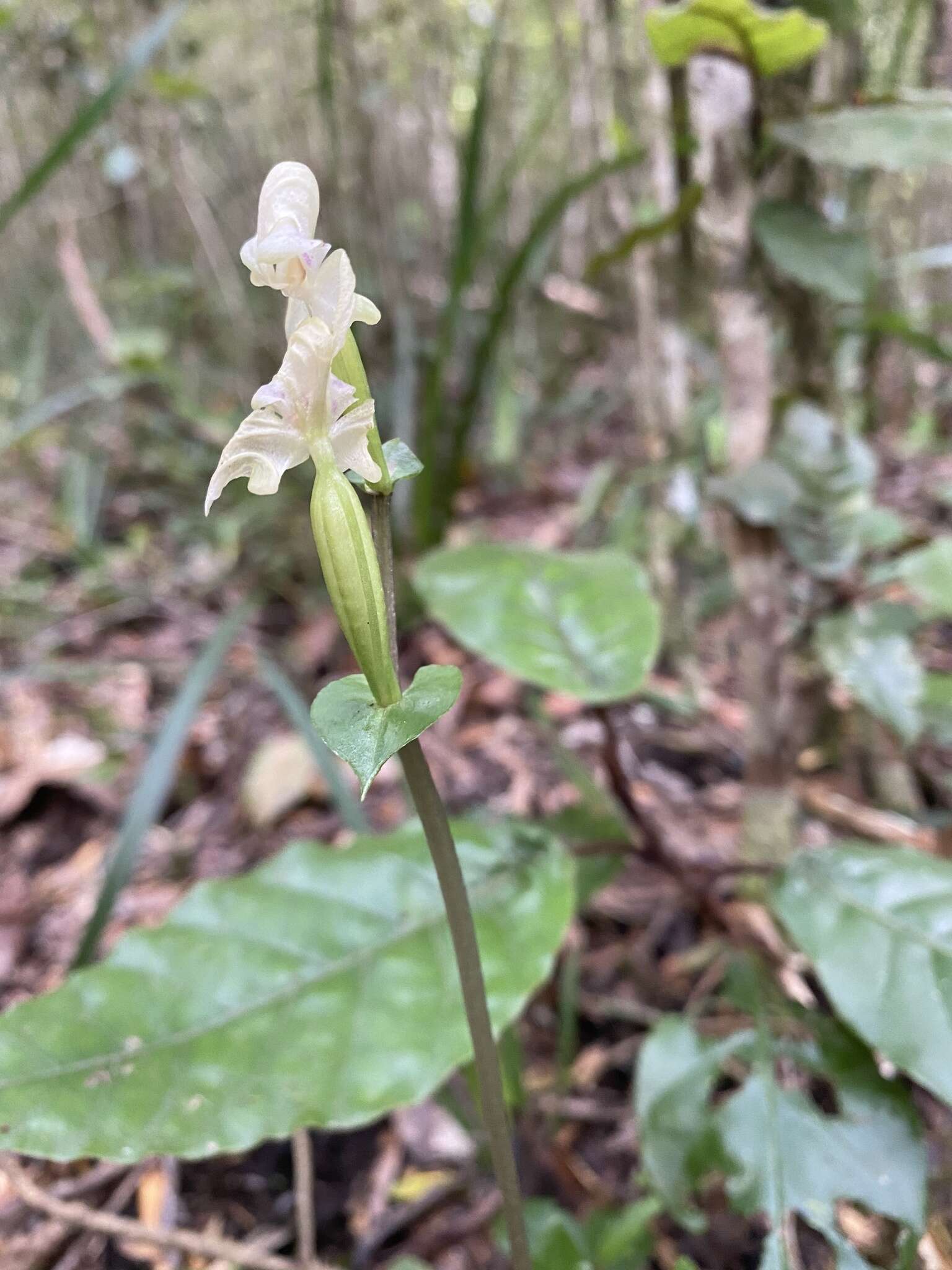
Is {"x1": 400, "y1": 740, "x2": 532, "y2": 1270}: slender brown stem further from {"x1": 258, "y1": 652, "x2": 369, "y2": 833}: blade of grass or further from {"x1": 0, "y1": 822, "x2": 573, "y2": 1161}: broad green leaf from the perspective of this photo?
{"x1": 258, "y1": 652, "x2": 369, "y2": 833}: blade of grass

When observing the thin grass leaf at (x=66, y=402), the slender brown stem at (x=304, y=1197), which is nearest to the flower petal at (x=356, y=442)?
the slender brown stem at (x=304, y=1197)

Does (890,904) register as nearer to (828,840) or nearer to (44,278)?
(828,840)

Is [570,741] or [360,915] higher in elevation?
[360,915]

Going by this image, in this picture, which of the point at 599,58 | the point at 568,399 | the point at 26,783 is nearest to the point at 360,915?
the point at 26,783

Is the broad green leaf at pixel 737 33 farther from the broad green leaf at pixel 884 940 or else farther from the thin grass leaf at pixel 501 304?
the broad green leaf at pixel 884 940

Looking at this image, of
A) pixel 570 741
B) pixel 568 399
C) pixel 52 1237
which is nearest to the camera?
pixel 52 1237

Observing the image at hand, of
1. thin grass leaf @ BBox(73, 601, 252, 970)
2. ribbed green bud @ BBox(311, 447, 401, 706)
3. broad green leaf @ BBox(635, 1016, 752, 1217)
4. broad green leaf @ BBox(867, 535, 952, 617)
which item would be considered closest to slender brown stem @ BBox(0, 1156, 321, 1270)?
thin grass leaf @ BBox(73, 601, 252, 970)
